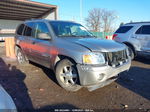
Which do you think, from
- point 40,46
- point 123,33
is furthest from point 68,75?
point 123,33

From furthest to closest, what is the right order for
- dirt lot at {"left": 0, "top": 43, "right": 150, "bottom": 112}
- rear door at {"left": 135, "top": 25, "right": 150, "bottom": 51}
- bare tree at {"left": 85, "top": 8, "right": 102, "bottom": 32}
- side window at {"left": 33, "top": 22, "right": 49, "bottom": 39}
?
1. bare tree at {"left": 85, "top": 8, "right": 102, "bottom": 32}
2. rear door at {"left": 135, "top": 25, "right": 150, "bottom": 51}
3. side window at {"left": 33, "top": 22, "right": 49, "bottom": 39}
4. dirt lot at {"left": 0, "top": 43, "right": 150, "bottom": 112}

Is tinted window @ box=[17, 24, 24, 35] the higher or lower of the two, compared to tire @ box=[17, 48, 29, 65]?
higher

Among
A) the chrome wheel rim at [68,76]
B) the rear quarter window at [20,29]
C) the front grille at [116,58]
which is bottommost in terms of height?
the chrome wheel rim at [68,76]

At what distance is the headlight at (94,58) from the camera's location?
149 inches

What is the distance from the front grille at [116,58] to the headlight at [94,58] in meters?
0.20

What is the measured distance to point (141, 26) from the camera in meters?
8.18

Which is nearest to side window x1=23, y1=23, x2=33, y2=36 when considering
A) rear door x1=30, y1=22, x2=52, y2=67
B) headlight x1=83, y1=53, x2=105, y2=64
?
rear door x1=30, y1=22, x2=52, y2=67

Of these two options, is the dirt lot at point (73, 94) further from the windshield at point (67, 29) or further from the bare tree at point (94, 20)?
the bare tree at point (94, 20)

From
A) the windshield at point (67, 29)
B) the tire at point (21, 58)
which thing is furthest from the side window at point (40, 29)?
the tire at point (21, 58)

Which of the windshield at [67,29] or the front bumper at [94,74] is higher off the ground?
the windshield at [67,29]

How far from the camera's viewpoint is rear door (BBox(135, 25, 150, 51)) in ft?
25.5

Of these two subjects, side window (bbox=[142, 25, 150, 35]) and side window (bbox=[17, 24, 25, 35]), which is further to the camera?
side window (bbox=[142, 25, 150, 35])

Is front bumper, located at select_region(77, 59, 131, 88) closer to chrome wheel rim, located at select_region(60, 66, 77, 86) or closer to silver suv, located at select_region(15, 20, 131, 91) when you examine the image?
silver suv, located at select_region(15, 20, 131, 91)

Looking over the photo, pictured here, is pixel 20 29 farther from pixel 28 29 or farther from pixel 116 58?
pixel 116 58
